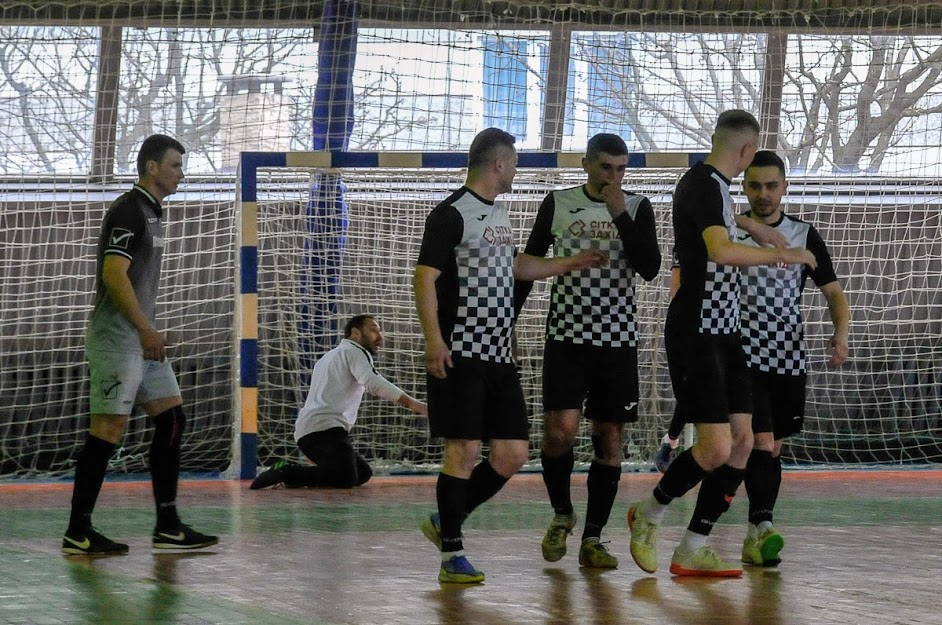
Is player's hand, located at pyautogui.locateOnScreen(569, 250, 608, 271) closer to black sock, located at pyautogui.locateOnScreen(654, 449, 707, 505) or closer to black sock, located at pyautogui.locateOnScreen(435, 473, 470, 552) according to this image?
black sock, located at pyautogui.locateOnScreen(654, 449, 707, 505)

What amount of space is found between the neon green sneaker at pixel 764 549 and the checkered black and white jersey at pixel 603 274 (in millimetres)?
933

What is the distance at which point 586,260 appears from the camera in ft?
16.9

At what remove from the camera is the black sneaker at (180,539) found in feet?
18.8

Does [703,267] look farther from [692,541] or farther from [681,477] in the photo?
[692,541]

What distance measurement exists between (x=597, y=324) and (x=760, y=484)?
98 centimetres

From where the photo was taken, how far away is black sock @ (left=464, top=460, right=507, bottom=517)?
5.12 metres

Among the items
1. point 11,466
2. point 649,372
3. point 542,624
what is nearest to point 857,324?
point 649,372

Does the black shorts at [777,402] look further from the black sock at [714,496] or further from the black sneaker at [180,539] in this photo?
the black sneaker at [180,539]

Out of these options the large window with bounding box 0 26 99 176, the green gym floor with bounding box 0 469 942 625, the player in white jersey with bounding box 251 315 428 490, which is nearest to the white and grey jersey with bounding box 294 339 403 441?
the player in white jersey with bounding box 251 315 428 490

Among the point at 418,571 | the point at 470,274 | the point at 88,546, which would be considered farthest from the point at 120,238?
the point at 418,571

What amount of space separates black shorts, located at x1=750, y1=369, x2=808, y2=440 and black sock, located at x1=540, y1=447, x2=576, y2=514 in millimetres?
799

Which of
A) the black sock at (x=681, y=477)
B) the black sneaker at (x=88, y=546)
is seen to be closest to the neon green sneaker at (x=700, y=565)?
the black sock at (x=681, y=477)

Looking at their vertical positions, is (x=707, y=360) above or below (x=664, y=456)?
above

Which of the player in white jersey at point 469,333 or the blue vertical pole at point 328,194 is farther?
the blue vertical pole at point 328,194
